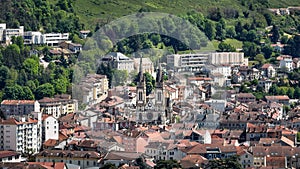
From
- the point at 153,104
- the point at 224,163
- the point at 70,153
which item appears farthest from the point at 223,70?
the point at 224,163

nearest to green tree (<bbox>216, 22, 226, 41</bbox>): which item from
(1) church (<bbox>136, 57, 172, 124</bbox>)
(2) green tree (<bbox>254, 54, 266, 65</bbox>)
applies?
(2) green tree (<bbox>254, 54, 266, 65</bbox>)

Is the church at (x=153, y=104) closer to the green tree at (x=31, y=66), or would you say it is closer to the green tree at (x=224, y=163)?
the green tree at (x=31, y=66)

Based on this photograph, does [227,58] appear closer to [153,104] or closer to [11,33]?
[11,33]

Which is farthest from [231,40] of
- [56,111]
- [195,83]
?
[56,111]

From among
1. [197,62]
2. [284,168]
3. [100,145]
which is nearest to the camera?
[284,168]

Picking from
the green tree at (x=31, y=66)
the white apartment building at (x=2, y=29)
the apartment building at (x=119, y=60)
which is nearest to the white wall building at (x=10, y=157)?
the apartment building at (x=119, y=60)

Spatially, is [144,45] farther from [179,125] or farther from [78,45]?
[179,125]
